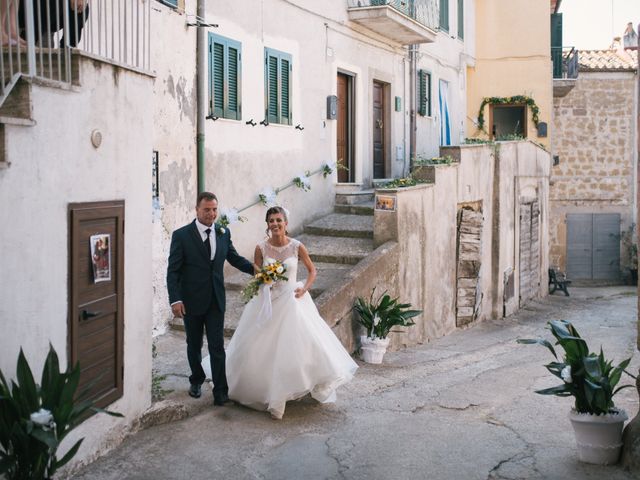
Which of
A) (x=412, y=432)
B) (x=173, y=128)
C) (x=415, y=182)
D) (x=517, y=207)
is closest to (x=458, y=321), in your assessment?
(x=415, y=182)

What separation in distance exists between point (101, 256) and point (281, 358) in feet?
6.59

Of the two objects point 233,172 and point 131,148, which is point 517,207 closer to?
point 233,172

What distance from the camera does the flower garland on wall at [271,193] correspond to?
11.0 meters

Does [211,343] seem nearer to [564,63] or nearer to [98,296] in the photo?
[98,296]

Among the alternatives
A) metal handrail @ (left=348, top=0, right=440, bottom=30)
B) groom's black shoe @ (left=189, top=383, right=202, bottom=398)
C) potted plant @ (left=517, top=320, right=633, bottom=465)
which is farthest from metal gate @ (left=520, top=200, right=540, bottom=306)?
potted plant @ (left=517, top=320, right=633, bottom=465)

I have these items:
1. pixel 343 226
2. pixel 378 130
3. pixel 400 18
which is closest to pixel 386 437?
pixel 343 226

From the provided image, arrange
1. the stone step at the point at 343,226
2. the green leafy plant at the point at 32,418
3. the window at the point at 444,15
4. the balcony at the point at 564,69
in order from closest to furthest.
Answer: the green leafy plant at the point at 32,418, the stone step at the point at 343,226, the window at the point at 444,15, the balcony at the point at 564,69

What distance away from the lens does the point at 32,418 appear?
440cm

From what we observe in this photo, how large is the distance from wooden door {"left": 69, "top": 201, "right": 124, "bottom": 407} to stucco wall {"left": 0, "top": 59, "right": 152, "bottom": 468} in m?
0.09

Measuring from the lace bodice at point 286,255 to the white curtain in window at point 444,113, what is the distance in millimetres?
14036

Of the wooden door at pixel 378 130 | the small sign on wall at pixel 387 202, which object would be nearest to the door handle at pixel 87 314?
the small sign on wall at pixel 387 202

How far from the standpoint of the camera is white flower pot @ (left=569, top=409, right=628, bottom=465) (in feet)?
19.7

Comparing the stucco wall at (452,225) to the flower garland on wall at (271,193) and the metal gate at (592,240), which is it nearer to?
the flower garland on wall at (271,193)

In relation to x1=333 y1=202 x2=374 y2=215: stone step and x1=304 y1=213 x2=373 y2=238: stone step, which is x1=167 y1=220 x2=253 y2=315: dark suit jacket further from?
x1=333 y1=202 x2=374 y2=215: stone step
